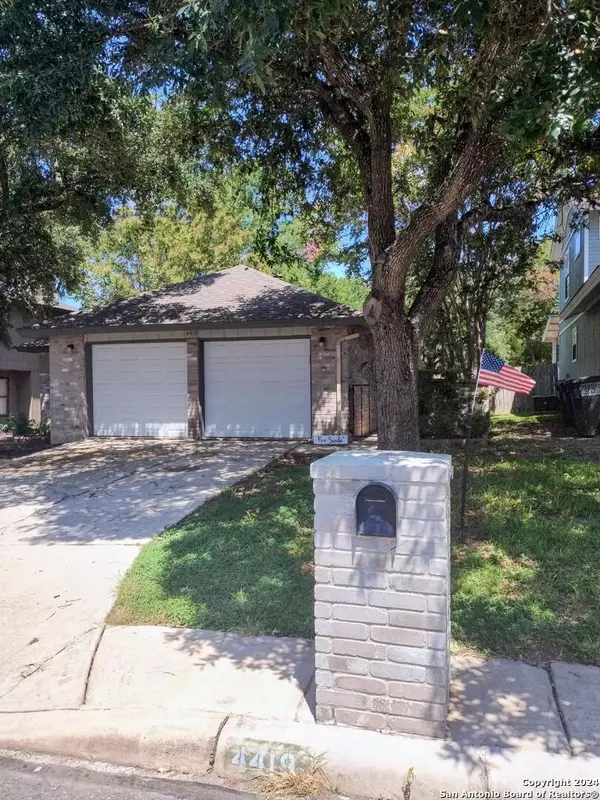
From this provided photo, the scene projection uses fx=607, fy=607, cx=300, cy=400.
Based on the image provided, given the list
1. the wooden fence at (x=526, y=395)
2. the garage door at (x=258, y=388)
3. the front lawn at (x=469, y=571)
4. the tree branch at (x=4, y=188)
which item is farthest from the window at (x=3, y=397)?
the front lawn at (x=469, y=571)

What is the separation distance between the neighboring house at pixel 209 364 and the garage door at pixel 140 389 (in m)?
0.02

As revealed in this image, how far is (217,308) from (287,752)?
37.8 ft

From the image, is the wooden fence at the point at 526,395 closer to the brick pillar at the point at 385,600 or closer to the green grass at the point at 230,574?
the green grass at the point at 230,574

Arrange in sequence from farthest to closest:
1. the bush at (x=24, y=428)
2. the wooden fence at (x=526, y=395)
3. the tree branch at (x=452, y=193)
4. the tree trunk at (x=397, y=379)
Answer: the wooden fence at (x=526, y=395)
the bush at (x=24, y=428)
the tree trunk at (x=397, y=379)
the tree branch at (x=452, y=193)

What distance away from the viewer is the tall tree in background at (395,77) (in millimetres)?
4688

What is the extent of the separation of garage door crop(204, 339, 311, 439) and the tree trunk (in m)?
6.65

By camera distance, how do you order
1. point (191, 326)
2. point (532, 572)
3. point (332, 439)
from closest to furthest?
point (532, 572) → point (332, 439) → point (191, 326)

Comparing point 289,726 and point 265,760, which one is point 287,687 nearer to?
point 289,726

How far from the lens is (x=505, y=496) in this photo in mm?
6484

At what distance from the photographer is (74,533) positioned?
6402 mm

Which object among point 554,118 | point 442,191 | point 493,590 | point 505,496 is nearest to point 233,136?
point 442,191

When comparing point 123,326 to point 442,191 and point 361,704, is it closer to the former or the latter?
point 442,191

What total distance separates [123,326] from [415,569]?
1151cm

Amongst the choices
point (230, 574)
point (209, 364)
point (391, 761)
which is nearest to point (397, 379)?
point (230, 574)
